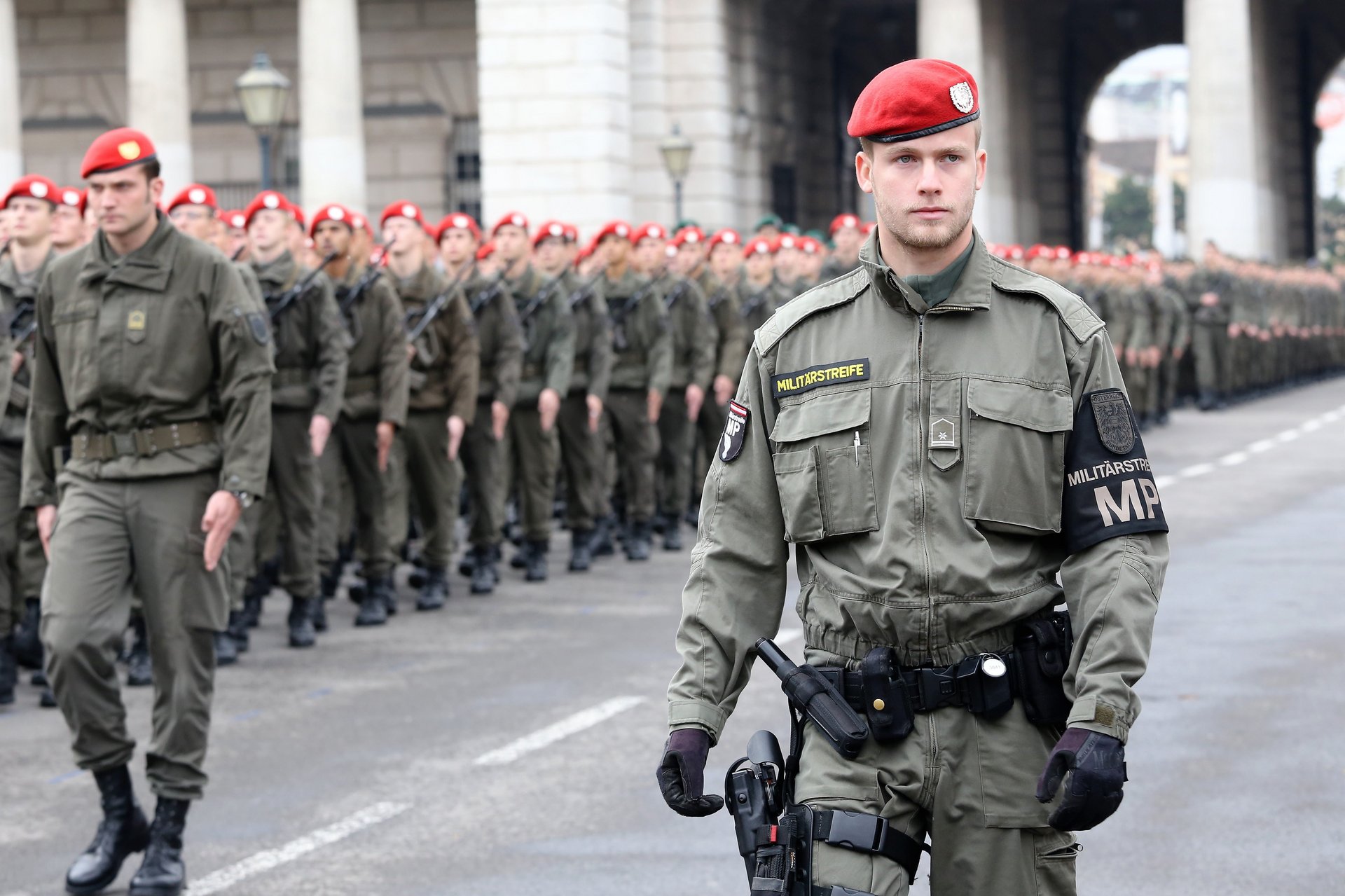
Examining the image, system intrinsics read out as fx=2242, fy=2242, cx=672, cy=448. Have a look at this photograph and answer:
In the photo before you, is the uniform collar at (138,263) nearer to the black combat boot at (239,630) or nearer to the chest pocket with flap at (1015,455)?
the chest pocket with flap at (1015,455)

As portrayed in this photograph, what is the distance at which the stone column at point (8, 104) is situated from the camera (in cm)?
3259

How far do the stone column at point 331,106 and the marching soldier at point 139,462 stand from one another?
1049 inches

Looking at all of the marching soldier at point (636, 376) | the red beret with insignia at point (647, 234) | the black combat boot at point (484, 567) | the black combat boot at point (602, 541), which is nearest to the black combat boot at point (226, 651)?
the black combat boot at point (484, 567)

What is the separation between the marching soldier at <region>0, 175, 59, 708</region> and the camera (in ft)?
30.2

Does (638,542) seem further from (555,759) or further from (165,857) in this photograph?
(165,857)

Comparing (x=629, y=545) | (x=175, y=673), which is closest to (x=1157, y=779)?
(x=175, y=673)

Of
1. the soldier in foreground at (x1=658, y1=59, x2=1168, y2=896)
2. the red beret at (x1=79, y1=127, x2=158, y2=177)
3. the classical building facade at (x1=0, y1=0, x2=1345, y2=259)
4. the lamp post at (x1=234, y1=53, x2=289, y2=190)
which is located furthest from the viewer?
the classical building facade at (x1=0, y1=0, x2=1345, y2=259)

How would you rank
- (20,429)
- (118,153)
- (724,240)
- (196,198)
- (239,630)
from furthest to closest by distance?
1. (724,240)
2. (196,198)
3. (239,630)
4. (20,429)
5. (118,153)

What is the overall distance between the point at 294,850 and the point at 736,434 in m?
3.12

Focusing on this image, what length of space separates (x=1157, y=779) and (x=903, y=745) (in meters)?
3.84

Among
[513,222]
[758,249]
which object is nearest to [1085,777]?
[513,222]

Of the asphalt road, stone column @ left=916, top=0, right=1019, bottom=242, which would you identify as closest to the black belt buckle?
the asphalt road

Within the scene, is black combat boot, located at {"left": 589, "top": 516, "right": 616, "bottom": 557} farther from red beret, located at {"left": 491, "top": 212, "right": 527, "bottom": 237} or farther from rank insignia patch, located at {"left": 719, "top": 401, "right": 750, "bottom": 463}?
rank insignia patch, located at {"left": 719, "top": 401, "right": 750, "bottom": 463}

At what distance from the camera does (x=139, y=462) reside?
6.52 meters
